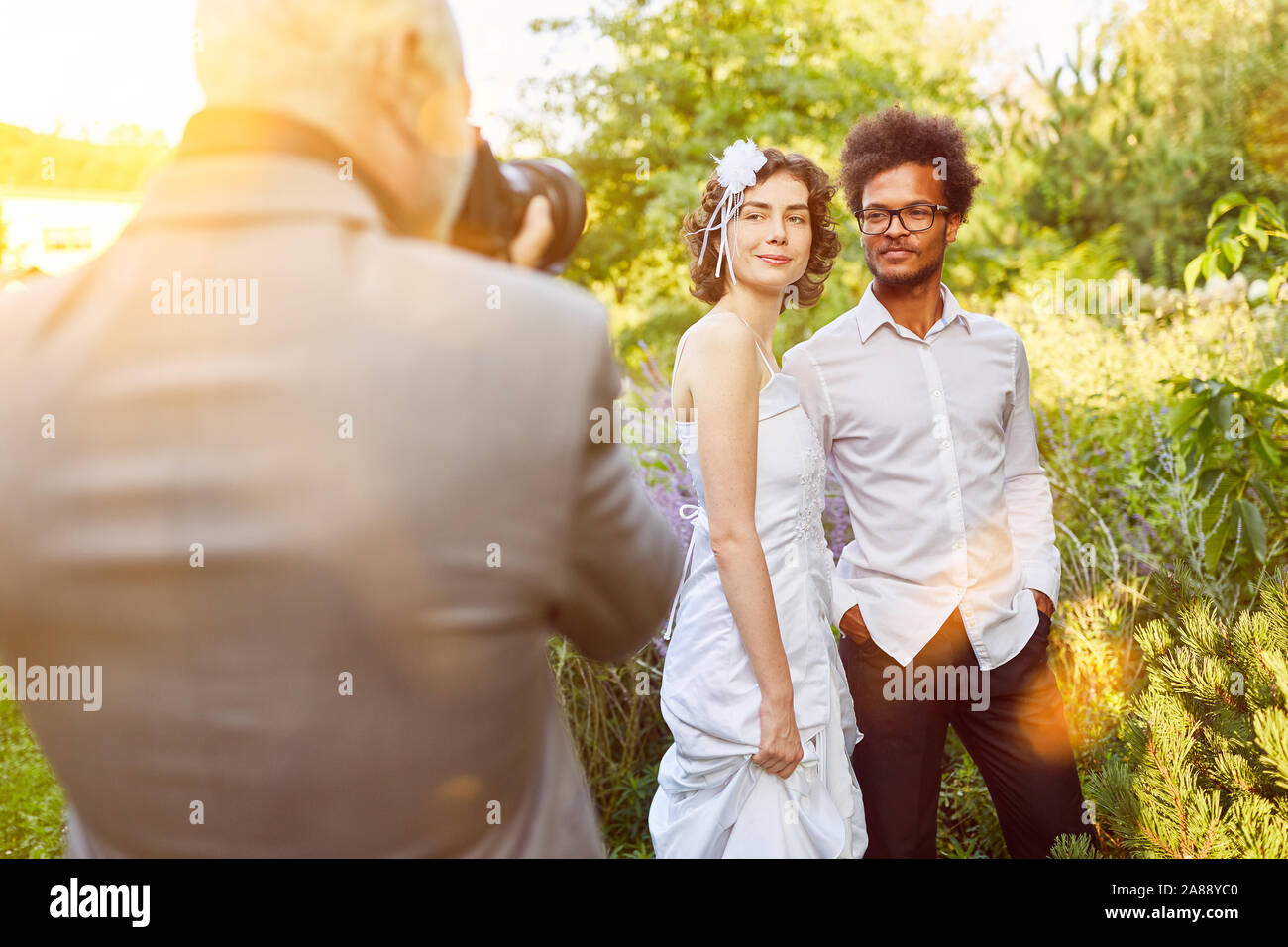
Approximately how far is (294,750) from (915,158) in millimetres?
2463

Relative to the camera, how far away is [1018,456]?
2777 millimetres

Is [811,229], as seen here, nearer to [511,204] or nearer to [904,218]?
[904,218]

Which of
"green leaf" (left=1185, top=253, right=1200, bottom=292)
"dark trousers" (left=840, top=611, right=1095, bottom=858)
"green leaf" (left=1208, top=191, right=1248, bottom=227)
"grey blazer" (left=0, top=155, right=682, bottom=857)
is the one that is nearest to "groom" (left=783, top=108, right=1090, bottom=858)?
"dark trousers" (left=840, top=611, right=1095, bottom=858)

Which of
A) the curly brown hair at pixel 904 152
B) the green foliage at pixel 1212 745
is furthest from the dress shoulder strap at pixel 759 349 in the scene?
the green foliage at pixel 1212 745

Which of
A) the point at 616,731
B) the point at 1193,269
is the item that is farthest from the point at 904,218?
the point at 616,731

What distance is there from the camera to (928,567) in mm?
2486

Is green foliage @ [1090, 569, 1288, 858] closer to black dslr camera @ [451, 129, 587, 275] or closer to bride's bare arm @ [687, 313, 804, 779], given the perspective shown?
bride's bare arm @ [687, 313, 804, 779]

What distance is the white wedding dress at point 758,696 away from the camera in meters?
2.21

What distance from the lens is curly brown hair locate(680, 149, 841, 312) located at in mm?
2443

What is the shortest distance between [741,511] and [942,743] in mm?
938

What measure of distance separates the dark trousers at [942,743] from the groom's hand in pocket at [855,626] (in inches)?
1.0

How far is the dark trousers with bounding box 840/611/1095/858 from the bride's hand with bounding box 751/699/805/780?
416 millimetres
